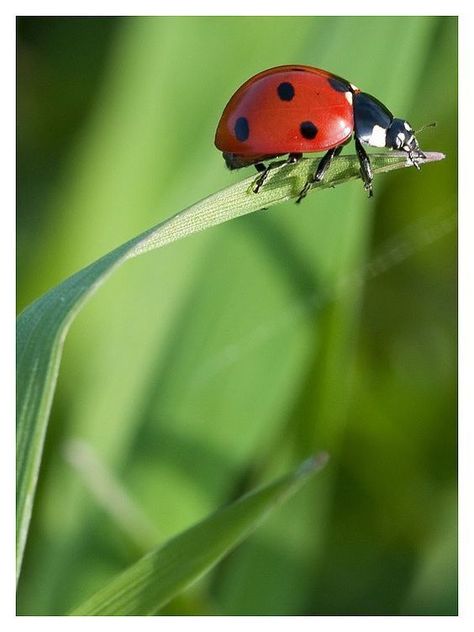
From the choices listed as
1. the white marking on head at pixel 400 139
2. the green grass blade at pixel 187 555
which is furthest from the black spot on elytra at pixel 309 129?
the green grass blade at pixel 187 555

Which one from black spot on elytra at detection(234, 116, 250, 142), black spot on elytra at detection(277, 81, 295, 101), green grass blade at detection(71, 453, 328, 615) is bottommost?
green grass blade at detection(71, 453, 328, 615)

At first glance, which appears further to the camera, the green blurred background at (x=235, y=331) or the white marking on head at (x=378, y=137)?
the green blurred background at (x=235, y=331)

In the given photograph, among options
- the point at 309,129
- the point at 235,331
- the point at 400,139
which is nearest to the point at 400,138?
the point at 400,139

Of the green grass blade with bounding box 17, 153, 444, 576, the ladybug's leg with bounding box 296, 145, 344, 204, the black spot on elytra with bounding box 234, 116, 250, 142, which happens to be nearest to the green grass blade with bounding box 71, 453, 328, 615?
the green grass blade with bounding box 17, 153, 444, 576

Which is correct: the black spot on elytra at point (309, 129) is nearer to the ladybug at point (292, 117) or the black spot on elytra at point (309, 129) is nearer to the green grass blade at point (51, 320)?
the ladybug at point (292, 117)

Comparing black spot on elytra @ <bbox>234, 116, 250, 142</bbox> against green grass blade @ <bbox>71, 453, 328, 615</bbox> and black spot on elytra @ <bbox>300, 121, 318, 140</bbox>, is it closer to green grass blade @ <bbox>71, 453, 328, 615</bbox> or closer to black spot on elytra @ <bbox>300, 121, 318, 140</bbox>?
black spot on elytra @ <bbox>300, 121, 318, 140</bbox>
